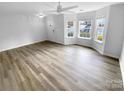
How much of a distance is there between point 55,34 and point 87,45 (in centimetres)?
267

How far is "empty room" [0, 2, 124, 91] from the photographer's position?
2301 mm

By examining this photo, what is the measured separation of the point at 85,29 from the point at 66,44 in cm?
169

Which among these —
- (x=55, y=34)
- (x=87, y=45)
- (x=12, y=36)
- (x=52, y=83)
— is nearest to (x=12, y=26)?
(x=12, y=36)

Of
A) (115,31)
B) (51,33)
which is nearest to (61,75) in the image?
(115,31)

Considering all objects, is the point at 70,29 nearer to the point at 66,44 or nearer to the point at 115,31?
the point at 66,44

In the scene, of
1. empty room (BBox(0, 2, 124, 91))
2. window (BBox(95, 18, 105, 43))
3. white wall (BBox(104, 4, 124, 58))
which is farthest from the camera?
window (BBox(95, 18, 105, 43))

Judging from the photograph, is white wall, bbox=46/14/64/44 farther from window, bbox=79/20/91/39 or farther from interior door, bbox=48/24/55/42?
window, bbox=79/20/91/39

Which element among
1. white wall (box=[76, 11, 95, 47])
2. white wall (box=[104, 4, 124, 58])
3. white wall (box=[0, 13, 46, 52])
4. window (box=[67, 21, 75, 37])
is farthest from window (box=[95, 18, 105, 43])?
white wall (box=[0, 13, 46, 52])

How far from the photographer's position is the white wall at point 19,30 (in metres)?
4.92

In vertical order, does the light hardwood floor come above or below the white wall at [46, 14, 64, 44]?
below

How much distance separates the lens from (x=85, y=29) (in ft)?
17.9

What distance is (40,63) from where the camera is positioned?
134 inches

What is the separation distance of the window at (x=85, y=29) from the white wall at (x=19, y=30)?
3.28m

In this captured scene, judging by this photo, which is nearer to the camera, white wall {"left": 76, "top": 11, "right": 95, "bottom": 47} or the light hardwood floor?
the light hardwood floor
